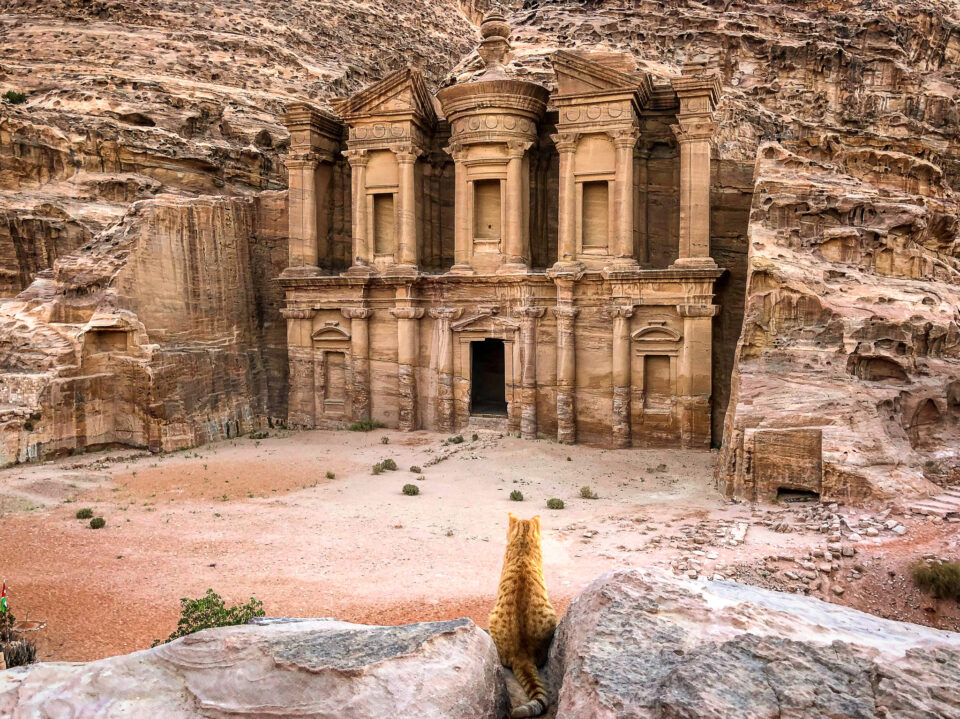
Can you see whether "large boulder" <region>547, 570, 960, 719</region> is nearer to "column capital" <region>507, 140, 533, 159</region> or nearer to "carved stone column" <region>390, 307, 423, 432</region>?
"carved stone column" <region>390, 307, 423, 432</region>

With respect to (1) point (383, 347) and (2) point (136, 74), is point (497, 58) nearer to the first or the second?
(1) point (383, 347)

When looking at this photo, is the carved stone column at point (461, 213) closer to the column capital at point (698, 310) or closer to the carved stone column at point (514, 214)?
the carved stone column at point (514, 214)

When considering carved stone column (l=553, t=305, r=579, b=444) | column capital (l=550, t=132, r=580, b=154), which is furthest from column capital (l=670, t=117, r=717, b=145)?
carved stone column (l=553, t=305, r=579, b=444)

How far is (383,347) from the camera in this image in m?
24.9

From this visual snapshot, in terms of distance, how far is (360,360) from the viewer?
977 inches

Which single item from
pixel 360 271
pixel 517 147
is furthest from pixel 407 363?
pixel 517 147

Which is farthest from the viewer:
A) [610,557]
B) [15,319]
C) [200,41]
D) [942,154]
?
[200,41]

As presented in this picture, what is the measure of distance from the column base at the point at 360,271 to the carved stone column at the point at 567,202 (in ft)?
21.6

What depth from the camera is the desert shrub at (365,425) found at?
2441cm

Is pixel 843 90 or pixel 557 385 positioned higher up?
pixel 843 90

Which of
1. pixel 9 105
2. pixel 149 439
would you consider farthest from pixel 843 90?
pixel 9 105

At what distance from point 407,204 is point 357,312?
405cm

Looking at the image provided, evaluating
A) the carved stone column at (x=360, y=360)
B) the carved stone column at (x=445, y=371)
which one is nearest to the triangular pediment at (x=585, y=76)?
the carved stone column at (x=445, y=371)

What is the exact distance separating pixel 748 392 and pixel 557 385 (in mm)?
8653
